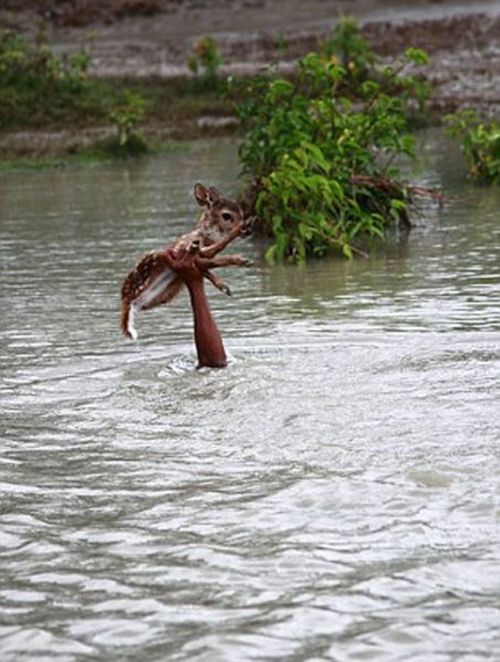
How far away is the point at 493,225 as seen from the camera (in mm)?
13953

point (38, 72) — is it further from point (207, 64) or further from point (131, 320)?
point (131, 320)

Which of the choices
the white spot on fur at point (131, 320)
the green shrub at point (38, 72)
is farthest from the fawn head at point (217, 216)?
the green shrub at point (38, 72)

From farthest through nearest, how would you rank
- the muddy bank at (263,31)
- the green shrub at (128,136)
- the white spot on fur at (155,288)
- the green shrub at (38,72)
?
the muddy bank at (263,31), the green shrub at (38,72), the green shrub at (128,136), the white spot on fur at (155,288)

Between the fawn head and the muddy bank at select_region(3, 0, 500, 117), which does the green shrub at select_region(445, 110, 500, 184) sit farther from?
the muddy bank at select_region(3, 0, 500, 117)

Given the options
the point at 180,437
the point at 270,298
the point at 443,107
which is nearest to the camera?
the point at 180,437

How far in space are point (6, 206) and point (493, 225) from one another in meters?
5.46

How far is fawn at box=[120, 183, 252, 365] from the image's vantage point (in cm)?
850

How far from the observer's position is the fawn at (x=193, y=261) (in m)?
8.50

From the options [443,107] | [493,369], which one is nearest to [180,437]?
[493,369]

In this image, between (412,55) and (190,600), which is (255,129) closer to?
(412,55)

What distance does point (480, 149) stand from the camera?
1656 centimetres

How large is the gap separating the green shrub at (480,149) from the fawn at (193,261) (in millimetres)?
7688

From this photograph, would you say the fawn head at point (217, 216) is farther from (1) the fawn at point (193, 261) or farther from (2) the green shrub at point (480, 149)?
(2) the green shrub at point (480, 149)

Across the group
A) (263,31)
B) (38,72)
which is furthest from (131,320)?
(263,31)
